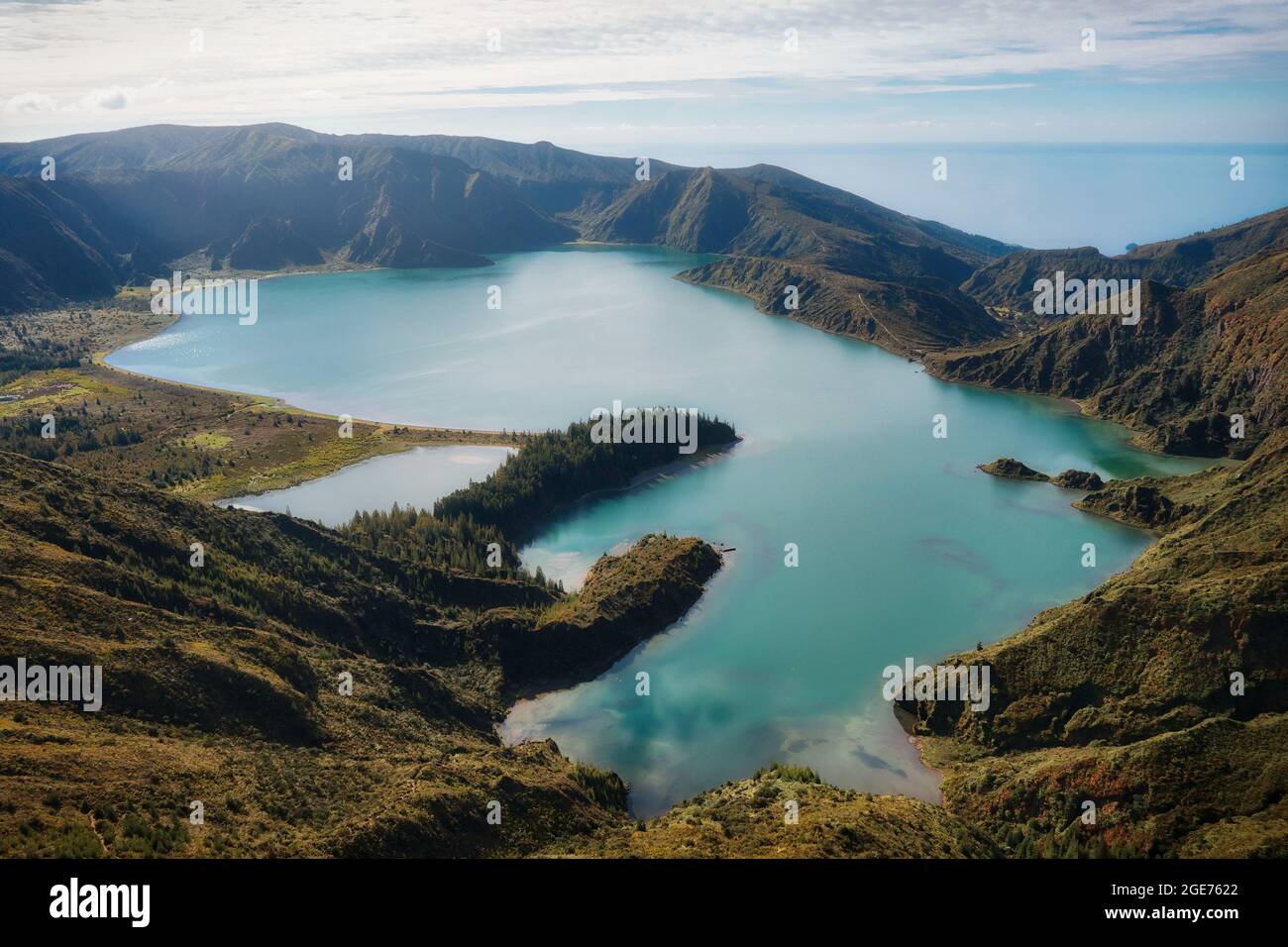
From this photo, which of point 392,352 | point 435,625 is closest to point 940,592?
point 435,625

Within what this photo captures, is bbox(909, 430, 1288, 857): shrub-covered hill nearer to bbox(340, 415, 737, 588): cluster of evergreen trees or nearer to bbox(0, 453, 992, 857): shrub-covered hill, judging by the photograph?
bbox(0, 453, 992, 857): shrub-covered hill

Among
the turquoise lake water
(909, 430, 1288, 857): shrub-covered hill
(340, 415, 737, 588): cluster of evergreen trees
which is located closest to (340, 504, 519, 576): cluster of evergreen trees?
(340, 415, 737, 588): cluster of evergreen trees

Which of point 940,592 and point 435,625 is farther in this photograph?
point 940,592

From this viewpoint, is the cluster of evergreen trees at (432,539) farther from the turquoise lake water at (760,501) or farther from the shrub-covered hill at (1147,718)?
the shrub-covered hill at (1147,718)

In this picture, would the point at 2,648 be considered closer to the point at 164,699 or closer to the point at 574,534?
the point at 164,699

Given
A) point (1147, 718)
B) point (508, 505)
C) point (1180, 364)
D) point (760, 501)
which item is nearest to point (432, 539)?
point (508, 505)

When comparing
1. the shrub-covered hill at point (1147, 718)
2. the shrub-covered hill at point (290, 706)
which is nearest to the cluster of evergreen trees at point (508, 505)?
the shrub-covered hill at point (290, 706)

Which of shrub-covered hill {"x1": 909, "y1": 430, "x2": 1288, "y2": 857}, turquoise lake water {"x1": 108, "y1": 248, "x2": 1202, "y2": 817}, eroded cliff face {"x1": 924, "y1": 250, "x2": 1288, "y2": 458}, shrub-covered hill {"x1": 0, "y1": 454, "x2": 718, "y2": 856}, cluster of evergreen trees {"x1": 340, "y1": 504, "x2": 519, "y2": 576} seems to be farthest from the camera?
eroded cliff face {"x1": 924, "y1": 250, "x2": 1288, "y2": 458}

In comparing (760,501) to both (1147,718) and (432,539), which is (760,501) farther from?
(1147,718)
